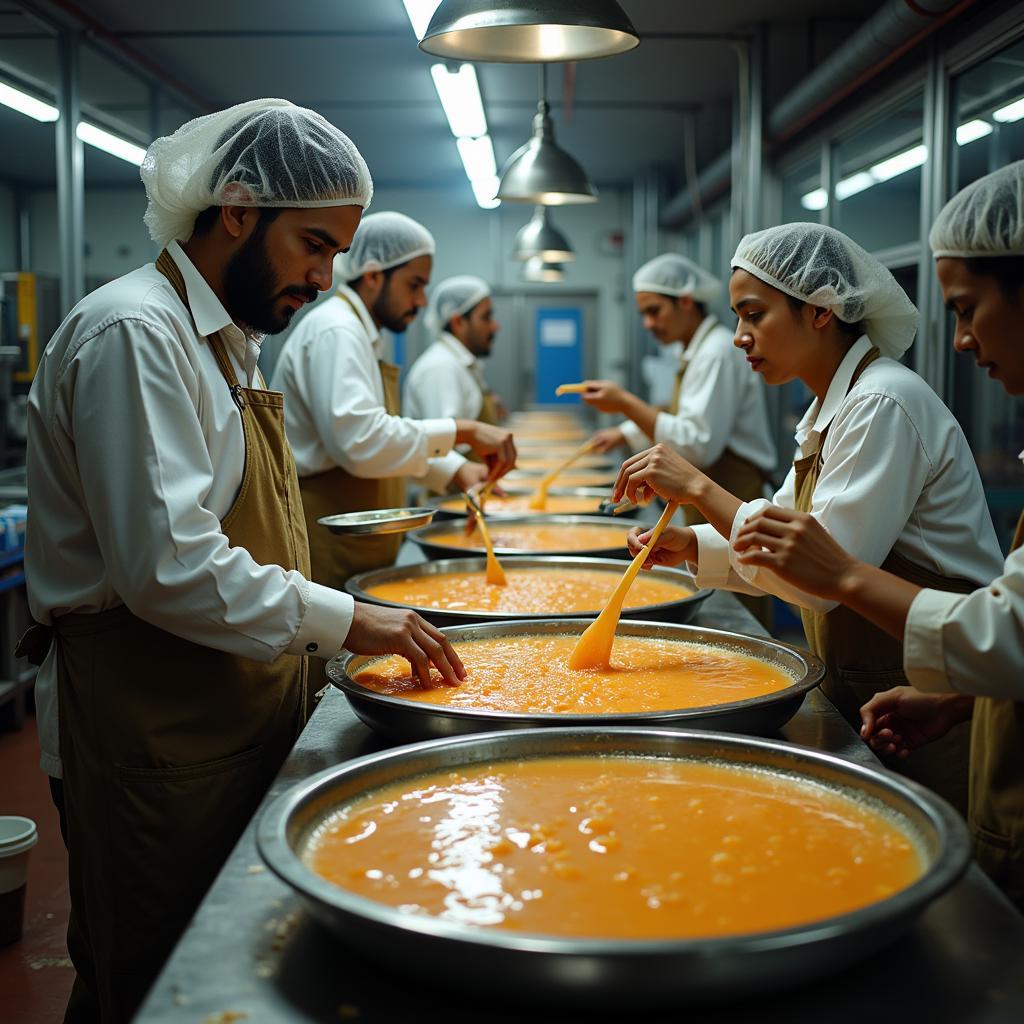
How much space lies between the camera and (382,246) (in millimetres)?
3480

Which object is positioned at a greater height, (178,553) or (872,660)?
(178,553)

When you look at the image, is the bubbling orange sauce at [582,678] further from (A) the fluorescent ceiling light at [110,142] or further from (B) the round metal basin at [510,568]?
(A) the fluorescent ceiling light at [110,142]

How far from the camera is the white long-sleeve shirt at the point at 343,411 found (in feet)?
10.0

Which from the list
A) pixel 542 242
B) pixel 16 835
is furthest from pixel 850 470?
pixel 542 242

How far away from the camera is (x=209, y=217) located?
1.79 m

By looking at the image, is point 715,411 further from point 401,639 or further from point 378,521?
point 401,639

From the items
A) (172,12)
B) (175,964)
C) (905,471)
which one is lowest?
(175,964)

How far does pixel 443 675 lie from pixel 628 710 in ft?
0.98

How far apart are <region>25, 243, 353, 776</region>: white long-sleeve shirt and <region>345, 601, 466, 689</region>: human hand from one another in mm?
32

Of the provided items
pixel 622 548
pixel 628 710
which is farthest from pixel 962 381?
pixel 628 710

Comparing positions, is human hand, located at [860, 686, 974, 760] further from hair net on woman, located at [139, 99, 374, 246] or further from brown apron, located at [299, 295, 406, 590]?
brown apron, located at [299, 295, 406, 590]

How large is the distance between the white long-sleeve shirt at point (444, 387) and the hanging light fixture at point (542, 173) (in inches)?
55.1

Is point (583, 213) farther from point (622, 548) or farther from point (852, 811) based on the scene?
point (852, 811)

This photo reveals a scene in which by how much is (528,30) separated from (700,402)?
236 centimetres
